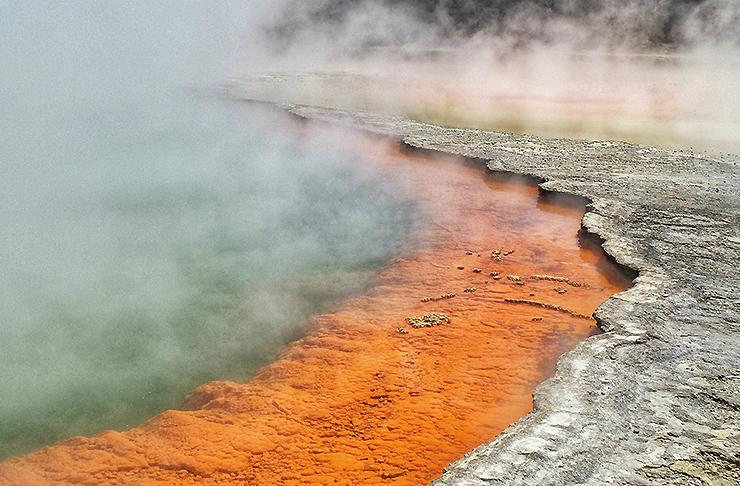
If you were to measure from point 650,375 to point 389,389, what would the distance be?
51.7 inches

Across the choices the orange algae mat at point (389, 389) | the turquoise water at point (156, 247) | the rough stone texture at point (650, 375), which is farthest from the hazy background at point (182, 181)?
the rough stone texture at point (650, 375)

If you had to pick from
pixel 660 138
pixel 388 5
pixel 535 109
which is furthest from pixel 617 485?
pixel 388 5

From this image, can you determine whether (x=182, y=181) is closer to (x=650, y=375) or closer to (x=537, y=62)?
(x=650, y=375)

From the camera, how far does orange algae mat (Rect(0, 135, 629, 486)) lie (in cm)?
255

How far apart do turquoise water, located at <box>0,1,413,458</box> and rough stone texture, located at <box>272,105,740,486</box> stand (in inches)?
71.2

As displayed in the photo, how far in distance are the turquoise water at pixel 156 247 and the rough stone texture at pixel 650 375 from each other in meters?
1.81

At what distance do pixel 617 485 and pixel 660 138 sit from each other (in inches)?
307

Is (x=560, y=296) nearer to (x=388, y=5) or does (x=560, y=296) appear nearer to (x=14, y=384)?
(x=14, y=384)

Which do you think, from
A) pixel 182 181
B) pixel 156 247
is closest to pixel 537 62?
pixel 182 181

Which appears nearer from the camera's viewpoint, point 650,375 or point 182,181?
point 650,375

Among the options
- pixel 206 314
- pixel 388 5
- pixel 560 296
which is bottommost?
pixel 206 314

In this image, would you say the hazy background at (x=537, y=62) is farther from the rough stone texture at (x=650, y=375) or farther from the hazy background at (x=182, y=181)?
the rough stone texture at (x=650, y=375)

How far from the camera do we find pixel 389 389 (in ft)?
9.91

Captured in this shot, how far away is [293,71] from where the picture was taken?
637 inches
